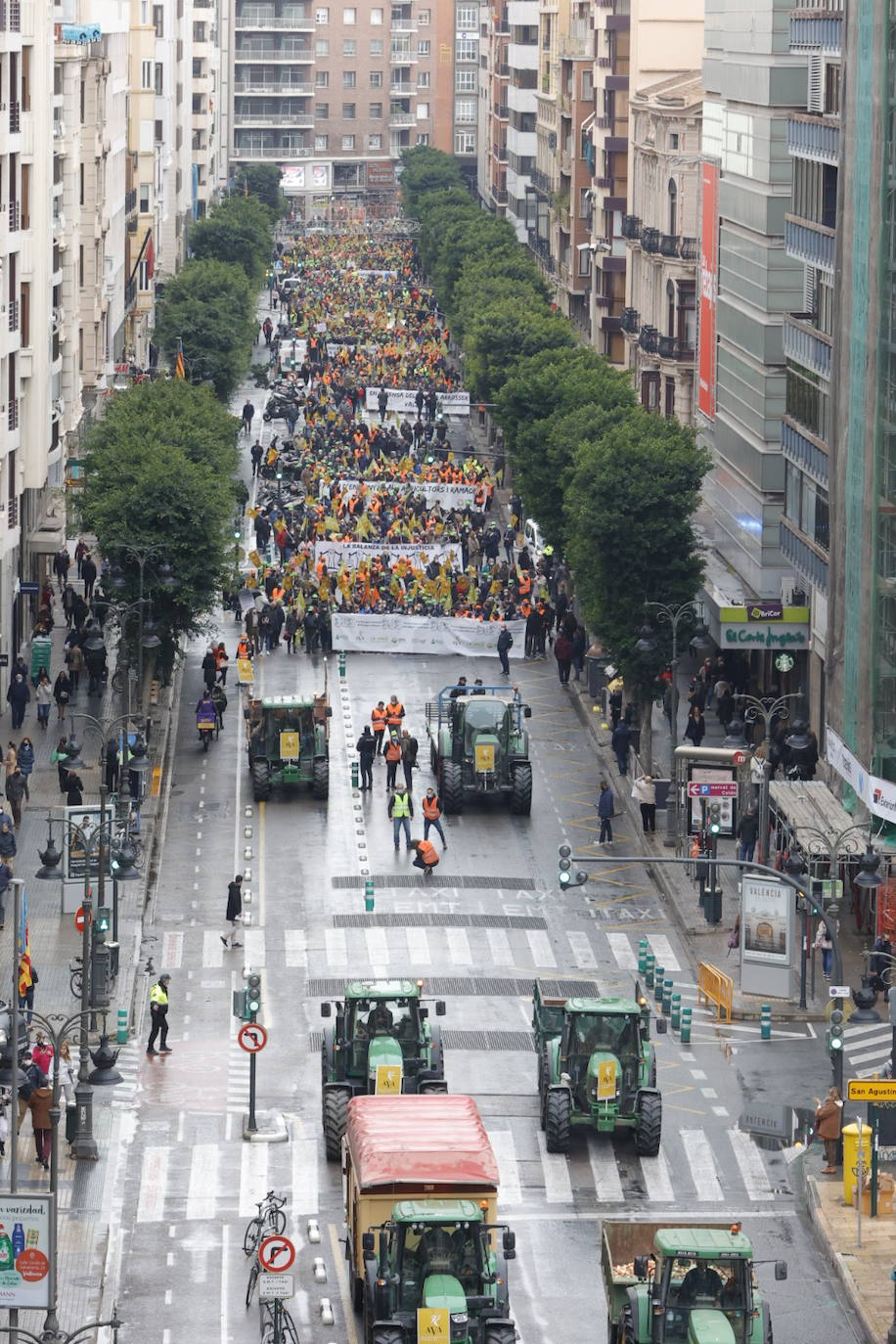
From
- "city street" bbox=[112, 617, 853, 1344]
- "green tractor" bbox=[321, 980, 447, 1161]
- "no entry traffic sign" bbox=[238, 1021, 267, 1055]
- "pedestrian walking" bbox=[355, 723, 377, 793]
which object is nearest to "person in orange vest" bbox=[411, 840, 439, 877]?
"city street" bbox=[112, 617, 853, 1344]

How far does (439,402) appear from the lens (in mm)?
126250

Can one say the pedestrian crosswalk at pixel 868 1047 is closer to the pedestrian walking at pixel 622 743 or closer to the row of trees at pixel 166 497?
the pedestrian walking at pixel 622 743

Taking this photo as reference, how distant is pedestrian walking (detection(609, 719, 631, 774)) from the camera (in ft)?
227

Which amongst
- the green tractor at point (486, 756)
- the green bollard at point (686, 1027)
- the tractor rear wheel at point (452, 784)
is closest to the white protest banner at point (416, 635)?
the green tractor at point (486, 756)

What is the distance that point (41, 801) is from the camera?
6538cm

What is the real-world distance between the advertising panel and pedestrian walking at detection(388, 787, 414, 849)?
1055 inches

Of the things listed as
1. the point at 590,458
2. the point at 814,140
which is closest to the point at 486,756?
the point at 590,458

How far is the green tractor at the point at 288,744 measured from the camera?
6675cm

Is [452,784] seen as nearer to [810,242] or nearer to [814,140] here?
[810,242]

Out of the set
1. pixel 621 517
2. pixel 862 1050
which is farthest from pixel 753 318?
pixel 862 1050

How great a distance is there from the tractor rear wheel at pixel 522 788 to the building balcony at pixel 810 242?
45.6 feet

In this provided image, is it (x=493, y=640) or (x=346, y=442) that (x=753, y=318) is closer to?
(x=493, y=640)

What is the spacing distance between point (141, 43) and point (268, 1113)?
10232 cm

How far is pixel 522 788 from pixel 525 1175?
22.8 m
